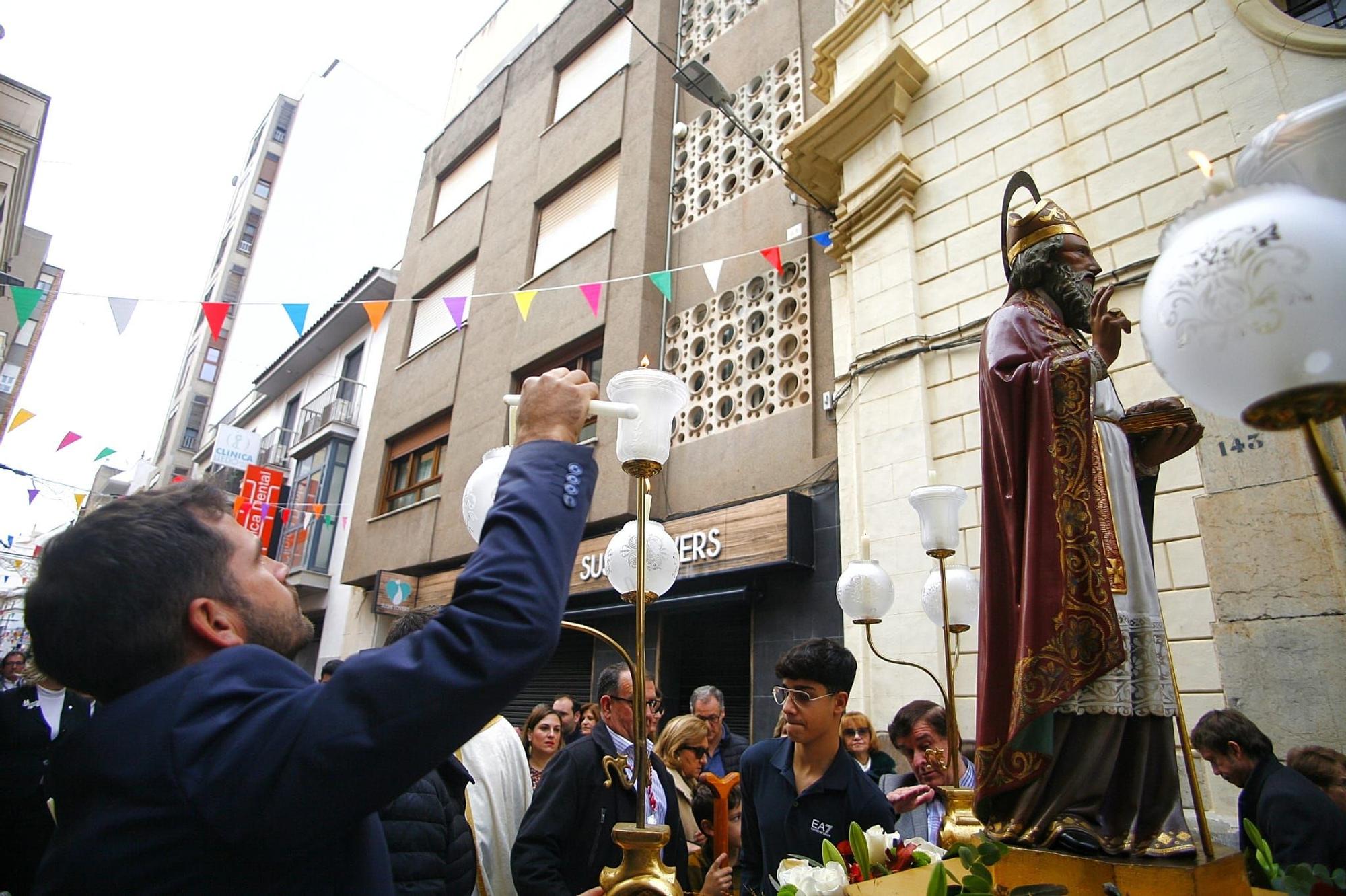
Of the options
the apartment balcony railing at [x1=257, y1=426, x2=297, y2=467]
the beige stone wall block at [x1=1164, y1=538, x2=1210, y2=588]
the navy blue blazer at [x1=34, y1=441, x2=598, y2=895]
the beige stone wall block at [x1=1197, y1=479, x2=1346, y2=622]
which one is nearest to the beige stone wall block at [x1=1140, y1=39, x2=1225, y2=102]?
the beige stone wall block at [x1=1197, y1=479, x2=1346, y2=622]

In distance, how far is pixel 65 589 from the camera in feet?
3.70

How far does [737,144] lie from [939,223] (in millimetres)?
4472

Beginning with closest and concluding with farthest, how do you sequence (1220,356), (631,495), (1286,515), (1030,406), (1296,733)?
(1220,356)
(1030,406)
(1296,733)
(1286,515)
(631,495)

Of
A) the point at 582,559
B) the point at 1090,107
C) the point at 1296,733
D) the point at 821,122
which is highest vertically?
the point at 821,122

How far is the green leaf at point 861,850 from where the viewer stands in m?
2.01

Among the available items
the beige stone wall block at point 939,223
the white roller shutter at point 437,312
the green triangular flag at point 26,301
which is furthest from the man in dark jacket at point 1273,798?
the white roller shutter at point 437,312

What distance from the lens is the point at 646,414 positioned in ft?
7.57

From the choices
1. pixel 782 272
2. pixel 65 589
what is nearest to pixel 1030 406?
pixel 65 589

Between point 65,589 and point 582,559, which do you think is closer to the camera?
point 65,589

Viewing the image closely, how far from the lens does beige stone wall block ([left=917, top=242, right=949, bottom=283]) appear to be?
6.23 metres

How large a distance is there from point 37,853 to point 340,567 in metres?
12.5

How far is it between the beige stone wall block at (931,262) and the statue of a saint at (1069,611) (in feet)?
13.2

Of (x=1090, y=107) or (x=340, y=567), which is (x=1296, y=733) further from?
(x=340, y=567)

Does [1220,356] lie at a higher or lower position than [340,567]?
lower
